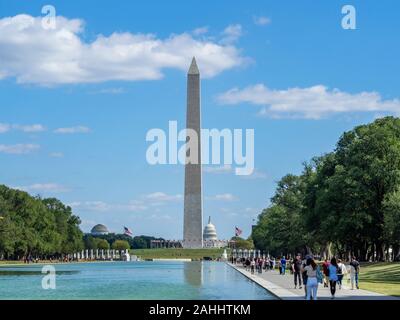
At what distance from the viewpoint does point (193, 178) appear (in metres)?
117

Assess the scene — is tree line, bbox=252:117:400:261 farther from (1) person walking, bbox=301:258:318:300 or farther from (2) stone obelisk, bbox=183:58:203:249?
(2) stone obelisk, bbox=183:58:203:249

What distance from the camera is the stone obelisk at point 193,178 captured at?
366 ft

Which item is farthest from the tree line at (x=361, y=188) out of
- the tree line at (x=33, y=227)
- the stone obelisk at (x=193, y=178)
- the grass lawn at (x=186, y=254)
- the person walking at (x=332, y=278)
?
the grass lawn at (x=186, y=254)

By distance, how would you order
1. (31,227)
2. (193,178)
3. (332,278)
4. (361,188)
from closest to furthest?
(332,278) → (361,188) → (31,227) → (193,178)

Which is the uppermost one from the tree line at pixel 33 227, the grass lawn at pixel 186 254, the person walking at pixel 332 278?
the tree line at pixel 33 227

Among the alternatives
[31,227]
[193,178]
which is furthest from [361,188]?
[31,227]

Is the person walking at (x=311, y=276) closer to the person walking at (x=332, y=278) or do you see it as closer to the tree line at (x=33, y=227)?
the person walking at (x=332, y=278)

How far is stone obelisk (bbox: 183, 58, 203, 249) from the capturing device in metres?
112

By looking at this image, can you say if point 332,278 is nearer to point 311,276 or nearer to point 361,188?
point 311,276

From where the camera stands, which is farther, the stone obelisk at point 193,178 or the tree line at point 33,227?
the stone obelisk at point 193,178

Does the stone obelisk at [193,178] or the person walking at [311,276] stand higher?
the stone obelisk at [193,178]

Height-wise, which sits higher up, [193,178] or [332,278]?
[193,178]
